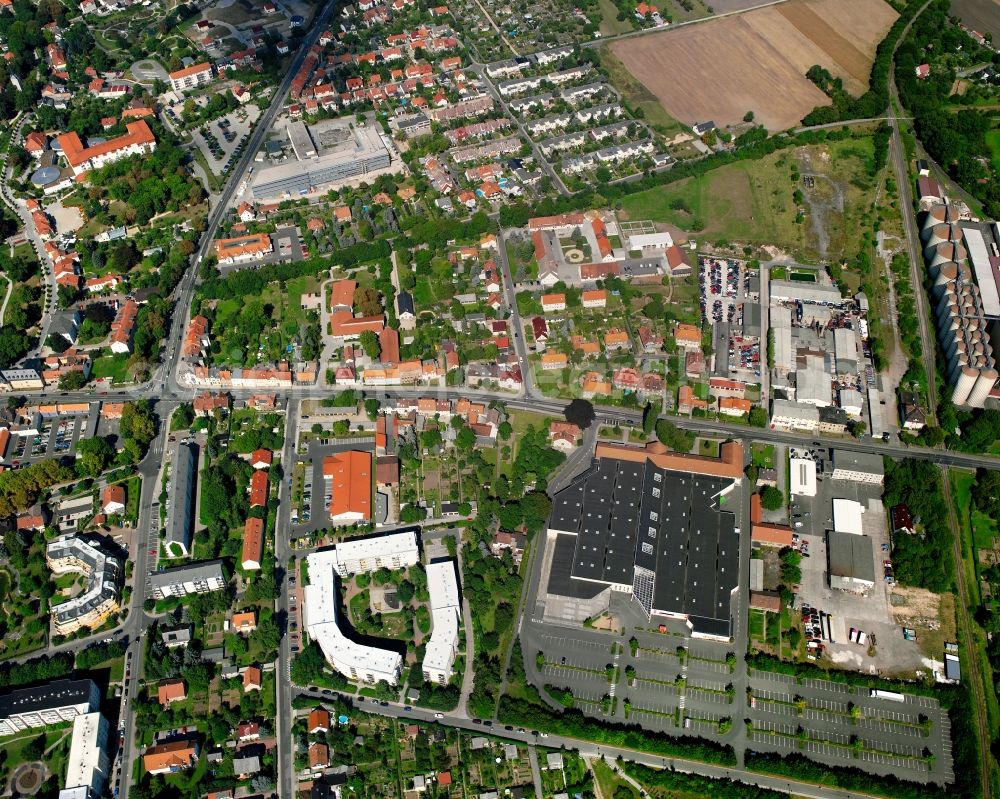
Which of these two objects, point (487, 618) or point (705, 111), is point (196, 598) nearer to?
point (487, 618)

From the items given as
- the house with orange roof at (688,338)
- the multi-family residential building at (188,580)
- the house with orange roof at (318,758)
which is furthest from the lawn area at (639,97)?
the house with orange roof at (318,758)

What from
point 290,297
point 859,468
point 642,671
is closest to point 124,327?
point 290,297

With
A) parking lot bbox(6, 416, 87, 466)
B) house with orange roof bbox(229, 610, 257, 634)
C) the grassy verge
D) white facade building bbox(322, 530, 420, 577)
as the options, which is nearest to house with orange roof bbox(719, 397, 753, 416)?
the grassy verge

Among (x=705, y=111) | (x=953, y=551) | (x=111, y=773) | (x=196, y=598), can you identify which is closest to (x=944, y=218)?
(x=705, y=111)

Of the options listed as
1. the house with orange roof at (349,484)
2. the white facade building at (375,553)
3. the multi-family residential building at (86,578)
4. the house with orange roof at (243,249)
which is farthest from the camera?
the house with orange roof at (243,249)

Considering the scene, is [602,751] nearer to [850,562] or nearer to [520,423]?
[850,562]

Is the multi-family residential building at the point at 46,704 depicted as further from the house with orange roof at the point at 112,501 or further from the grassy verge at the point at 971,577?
the grassy verge at the point at 971,577

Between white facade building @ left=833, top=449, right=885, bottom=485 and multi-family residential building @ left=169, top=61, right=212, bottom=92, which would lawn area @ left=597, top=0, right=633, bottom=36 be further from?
white facade building @ left=833, top=449, right=885, bottom=485
